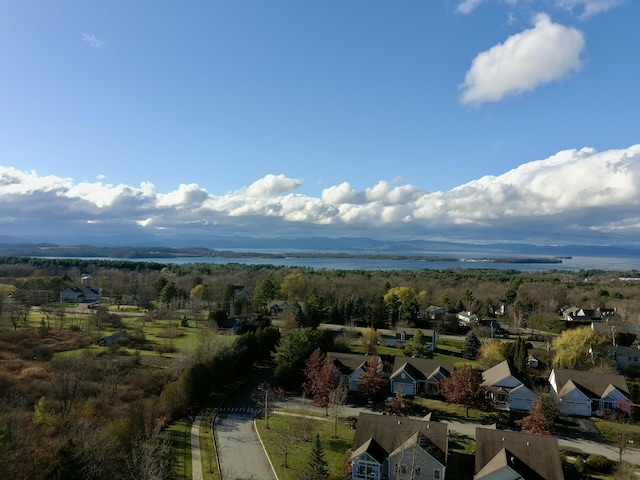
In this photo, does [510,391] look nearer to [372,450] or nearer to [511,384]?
[511,384]

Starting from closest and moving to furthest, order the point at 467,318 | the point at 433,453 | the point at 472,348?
the point at 433,453 < the point at 472,348 < the point at 467,318

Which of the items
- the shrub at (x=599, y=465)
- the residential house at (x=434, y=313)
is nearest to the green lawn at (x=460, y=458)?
the shrub at (x=599, y=465)

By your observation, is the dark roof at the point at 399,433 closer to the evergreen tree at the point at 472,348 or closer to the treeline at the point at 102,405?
the treeline at the point at 102,405

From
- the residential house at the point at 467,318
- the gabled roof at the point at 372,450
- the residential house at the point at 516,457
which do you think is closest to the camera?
the residential house at the point at 516,457

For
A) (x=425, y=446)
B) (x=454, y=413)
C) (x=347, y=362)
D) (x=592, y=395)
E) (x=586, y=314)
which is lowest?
(x=586, y=314)

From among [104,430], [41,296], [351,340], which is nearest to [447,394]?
[351,340]

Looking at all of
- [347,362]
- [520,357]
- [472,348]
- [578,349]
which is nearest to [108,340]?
[347,362]
